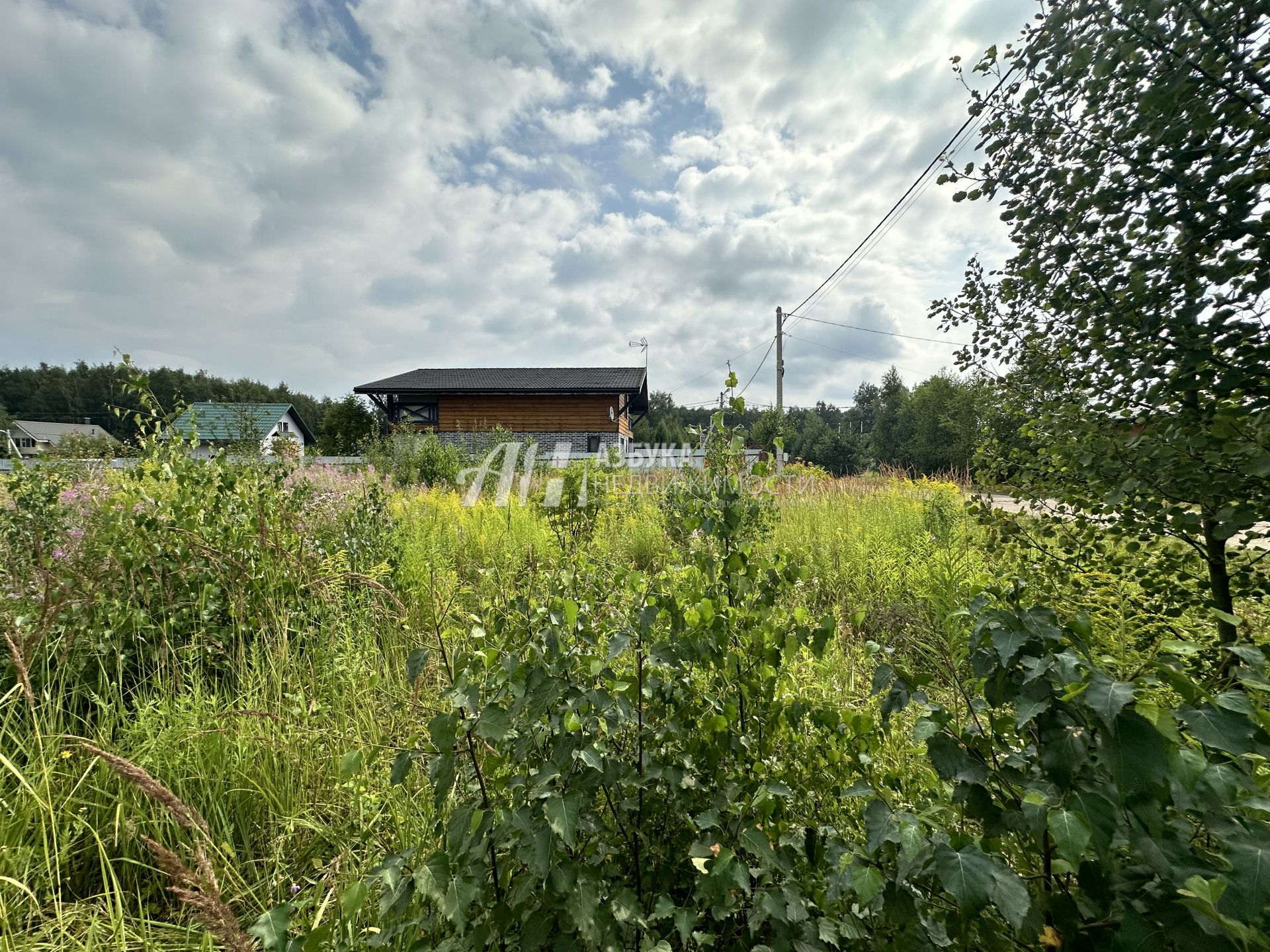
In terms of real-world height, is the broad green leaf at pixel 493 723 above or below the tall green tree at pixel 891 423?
below

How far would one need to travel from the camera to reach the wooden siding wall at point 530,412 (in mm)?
21000

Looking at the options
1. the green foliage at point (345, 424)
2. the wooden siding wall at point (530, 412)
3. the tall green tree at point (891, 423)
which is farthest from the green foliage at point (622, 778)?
the tall green tree at point (891, 423)

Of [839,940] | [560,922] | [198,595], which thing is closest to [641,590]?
[560,922]

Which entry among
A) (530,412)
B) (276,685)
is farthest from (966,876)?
(530,412)

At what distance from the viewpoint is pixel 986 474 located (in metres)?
1.88

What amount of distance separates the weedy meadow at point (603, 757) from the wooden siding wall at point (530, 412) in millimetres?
18437

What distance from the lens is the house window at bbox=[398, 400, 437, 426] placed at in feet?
69.6

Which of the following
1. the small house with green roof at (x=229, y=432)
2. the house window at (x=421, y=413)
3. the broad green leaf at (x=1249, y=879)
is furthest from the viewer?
the house window at (x=421, y=413)

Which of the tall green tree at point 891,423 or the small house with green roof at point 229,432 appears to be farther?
the tall green tree at point 891,423

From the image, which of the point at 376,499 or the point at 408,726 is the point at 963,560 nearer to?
the point at 408,726

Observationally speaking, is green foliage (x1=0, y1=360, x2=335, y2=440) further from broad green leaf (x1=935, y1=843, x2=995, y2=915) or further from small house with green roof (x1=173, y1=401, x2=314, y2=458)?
broad green leaf (x1=935, y1=843, x2=995, y2=915)

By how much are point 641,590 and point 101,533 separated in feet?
9.03

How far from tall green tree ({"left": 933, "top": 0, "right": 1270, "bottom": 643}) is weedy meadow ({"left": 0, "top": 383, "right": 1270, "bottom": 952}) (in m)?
0.35

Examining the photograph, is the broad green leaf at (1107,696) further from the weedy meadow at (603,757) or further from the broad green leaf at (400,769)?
the broad green leaf at (400,769)
